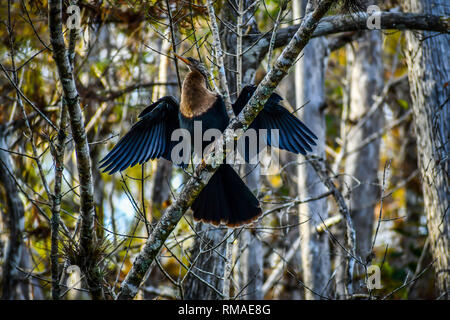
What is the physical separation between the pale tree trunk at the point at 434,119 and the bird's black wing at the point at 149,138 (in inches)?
98.5

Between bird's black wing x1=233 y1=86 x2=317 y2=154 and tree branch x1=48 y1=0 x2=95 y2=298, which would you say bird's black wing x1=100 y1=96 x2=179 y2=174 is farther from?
tree branch x1=48 y1=0 x2=95 y2=298

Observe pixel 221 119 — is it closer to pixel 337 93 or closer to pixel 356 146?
pixel 356 146

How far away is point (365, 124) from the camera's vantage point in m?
9.15

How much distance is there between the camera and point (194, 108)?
398 centimetres

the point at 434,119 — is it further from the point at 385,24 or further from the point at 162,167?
the point at 162,167

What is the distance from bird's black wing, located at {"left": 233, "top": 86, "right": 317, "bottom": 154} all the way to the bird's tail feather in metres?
0.53

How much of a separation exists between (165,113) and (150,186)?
4.45m

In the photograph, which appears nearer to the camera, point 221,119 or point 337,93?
point 221,119

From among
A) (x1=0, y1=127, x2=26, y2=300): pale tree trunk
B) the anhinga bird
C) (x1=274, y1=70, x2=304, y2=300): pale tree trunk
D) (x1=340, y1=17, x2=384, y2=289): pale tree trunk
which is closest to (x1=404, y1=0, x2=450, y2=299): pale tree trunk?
(x1=274, y1=70, x2=304, y2=300): pale tree trunk

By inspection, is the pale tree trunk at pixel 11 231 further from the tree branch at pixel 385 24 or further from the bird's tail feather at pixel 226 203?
the tree branch at pixel 385 24

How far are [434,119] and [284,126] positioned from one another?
1.78 m

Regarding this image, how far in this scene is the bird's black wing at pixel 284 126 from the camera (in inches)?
161
